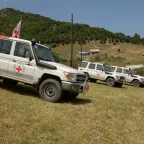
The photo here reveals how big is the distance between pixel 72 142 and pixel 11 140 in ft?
3.96

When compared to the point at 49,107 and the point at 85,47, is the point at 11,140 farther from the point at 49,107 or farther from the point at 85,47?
the point at 85,47

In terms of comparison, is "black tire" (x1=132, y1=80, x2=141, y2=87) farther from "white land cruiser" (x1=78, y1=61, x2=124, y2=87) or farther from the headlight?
the headlight

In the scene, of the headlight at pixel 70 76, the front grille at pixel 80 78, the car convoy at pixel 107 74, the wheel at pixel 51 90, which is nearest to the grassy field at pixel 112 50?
the car convoy at pixel 107 74

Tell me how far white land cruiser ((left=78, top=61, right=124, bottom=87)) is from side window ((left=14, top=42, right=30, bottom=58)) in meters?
13.3

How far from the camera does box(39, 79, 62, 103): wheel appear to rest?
Answer: 362 inches

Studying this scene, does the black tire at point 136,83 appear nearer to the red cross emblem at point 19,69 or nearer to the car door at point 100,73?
the car door at point 100,73

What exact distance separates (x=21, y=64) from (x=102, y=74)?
46.2 ft

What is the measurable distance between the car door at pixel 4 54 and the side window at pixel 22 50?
320 millimetres

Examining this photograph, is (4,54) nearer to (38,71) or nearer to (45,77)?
(38,71)

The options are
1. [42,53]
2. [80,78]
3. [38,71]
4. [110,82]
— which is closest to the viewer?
[38,71]

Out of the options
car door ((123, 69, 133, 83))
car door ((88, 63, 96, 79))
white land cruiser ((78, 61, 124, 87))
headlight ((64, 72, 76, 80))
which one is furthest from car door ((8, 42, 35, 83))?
car door ((123, 69, 133, 83))

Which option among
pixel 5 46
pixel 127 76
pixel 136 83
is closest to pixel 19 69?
pixel 5 46

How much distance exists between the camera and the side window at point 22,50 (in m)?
9.72

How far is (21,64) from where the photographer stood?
972 centimetres
